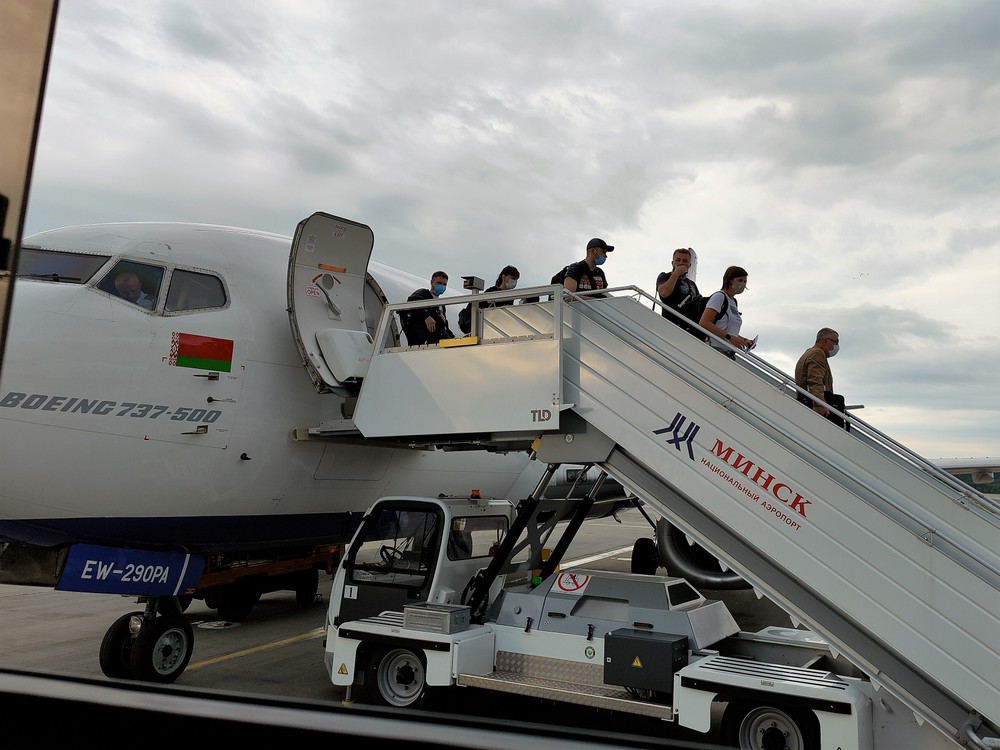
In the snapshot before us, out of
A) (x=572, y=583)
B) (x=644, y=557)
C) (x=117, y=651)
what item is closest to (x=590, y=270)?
(x=572, y=583)

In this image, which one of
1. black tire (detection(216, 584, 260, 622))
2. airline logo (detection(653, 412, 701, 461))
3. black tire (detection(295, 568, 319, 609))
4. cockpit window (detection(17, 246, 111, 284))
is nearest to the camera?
airline logo (detection(653, 412, 701, 461))

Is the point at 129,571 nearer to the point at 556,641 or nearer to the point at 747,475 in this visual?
the point at 556,641

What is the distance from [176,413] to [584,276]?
3.93m

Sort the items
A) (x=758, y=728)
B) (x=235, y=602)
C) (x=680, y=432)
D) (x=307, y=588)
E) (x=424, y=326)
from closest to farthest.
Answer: (x=758, y=728)
(x=680, y=432)
(x=424, y=326)
(x=235, y=602)
(x=307, y=588)

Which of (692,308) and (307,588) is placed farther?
(307,588)

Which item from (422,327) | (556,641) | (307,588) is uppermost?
(422,327)

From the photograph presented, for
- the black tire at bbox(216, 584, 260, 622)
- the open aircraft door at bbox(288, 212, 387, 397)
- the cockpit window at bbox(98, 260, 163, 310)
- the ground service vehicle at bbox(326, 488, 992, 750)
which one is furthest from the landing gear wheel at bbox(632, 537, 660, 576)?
the cockpit window at bbox(98, 260, 163, 310)

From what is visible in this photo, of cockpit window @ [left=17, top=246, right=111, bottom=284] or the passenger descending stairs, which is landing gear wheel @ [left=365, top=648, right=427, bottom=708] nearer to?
the passenger descending stairs

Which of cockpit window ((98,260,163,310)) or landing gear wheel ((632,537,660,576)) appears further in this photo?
landing gear wheel ((632,537,660,576))

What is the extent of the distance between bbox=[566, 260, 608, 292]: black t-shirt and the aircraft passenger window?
347 centimetres

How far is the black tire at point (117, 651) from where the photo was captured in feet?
23.8

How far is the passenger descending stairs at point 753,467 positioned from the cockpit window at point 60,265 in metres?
2.68

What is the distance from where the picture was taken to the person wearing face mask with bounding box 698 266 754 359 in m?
6.62

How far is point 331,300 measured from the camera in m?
8.45
